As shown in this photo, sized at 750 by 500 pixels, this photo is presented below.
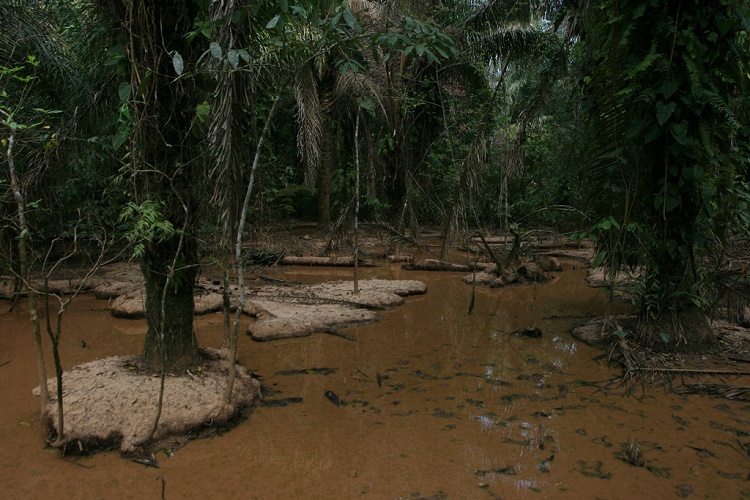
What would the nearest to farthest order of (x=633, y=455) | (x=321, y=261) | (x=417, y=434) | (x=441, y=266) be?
(x=633, y=455)
(x=417, y=434)
(x=441, y=266)
(x=321, y=261)

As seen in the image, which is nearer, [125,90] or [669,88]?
[125,90]

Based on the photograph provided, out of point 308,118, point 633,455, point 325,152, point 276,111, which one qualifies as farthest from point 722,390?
point 325,152

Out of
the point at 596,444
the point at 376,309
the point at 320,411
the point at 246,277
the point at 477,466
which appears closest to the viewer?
the point at 477,466

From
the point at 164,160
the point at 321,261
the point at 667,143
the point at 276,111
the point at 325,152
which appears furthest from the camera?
the point at 325,152

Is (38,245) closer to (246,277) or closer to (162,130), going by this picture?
(246,277)

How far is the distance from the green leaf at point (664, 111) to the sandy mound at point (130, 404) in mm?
4038

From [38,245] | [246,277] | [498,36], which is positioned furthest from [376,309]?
[498,36]

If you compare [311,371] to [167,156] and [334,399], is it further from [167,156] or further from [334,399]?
[167,156]

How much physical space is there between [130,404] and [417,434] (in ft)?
6.34

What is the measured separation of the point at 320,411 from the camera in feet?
12.9

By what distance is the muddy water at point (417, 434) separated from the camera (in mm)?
2961

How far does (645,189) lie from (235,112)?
3846 mm

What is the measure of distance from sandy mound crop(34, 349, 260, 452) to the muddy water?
0.46 ft

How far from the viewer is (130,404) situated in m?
3.46
